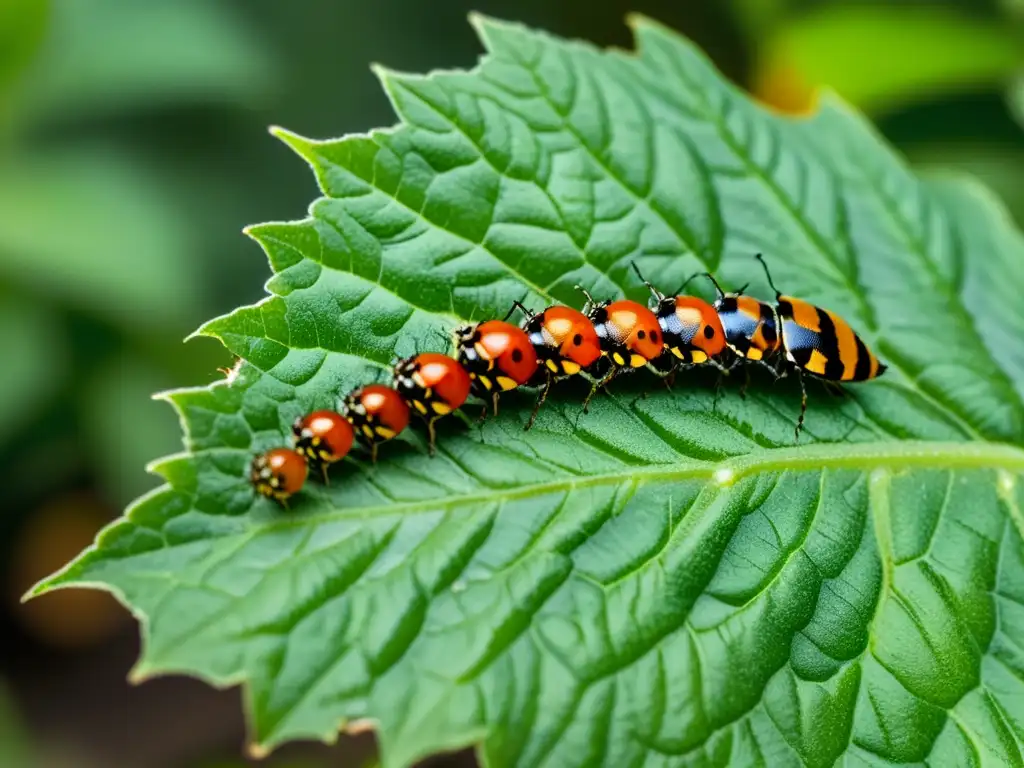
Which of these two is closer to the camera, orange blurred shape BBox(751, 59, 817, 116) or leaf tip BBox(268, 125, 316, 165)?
leaf tip BBox(268, 125, 316, 165)

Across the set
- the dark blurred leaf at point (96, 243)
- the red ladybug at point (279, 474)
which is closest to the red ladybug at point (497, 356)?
the red ladybug at point (279, 474)

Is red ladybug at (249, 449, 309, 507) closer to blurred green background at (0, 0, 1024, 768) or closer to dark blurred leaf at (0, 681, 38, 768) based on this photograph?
blurred green background at (0, 0, 1024, 768)

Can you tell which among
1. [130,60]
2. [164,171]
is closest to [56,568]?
[164,171]

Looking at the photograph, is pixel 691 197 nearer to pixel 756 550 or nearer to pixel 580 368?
pixel 580 368

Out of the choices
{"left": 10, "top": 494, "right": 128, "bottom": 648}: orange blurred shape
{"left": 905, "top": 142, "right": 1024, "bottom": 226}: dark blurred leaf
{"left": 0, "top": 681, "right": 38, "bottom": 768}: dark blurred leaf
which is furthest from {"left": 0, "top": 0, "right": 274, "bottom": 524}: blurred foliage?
{"left": 905, "top": 142, "right": 1024, "bottom": 226}: dark blurred leaf

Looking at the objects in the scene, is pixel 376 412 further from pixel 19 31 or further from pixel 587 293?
pixel 19 31

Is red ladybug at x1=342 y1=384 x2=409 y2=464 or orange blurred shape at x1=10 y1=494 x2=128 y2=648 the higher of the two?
red ladybug at x1=342 y1=384 x2=409 y2=464
